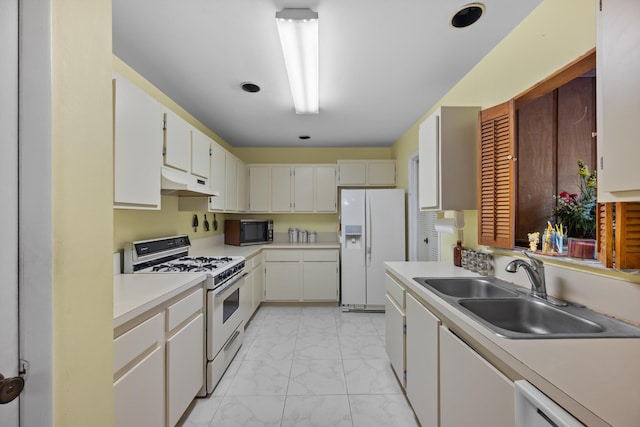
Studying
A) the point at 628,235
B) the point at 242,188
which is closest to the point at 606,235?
the point at 628,235

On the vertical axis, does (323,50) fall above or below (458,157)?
above

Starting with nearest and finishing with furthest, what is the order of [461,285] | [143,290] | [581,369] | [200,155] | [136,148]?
1. [581,369]
2. [143,290]
3. [136,148]
4. [461,285]
5. [200,155]

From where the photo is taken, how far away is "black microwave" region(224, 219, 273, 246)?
12.2ft

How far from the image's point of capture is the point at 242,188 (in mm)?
3891

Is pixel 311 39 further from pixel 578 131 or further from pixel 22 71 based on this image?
pixel 578 131

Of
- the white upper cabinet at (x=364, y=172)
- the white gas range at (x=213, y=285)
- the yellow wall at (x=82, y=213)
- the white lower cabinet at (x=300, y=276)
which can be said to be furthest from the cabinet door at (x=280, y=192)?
the yellow wall at (x=82, y=213)

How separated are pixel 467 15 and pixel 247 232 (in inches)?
129

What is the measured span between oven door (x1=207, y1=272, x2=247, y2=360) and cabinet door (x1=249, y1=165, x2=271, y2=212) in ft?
5.70

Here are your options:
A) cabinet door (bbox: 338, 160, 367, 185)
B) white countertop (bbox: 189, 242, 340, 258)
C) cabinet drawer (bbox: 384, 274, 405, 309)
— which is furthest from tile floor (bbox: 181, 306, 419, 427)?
cabinet door (bbox: 338, 160, 367, 185)

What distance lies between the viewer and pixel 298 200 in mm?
4137

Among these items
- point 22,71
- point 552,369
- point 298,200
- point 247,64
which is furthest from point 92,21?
point 298,200

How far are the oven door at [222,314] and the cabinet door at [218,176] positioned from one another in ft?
2.90

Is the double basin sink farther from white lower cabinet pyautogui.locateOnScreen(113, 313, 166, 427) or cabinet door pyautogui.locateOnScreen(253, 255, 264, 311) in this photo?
cabinet door pyautogui.locateOnScreen(253, 255, 264, 311)

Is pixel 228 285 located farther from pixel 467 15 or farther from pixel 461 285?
pixel 467 15
